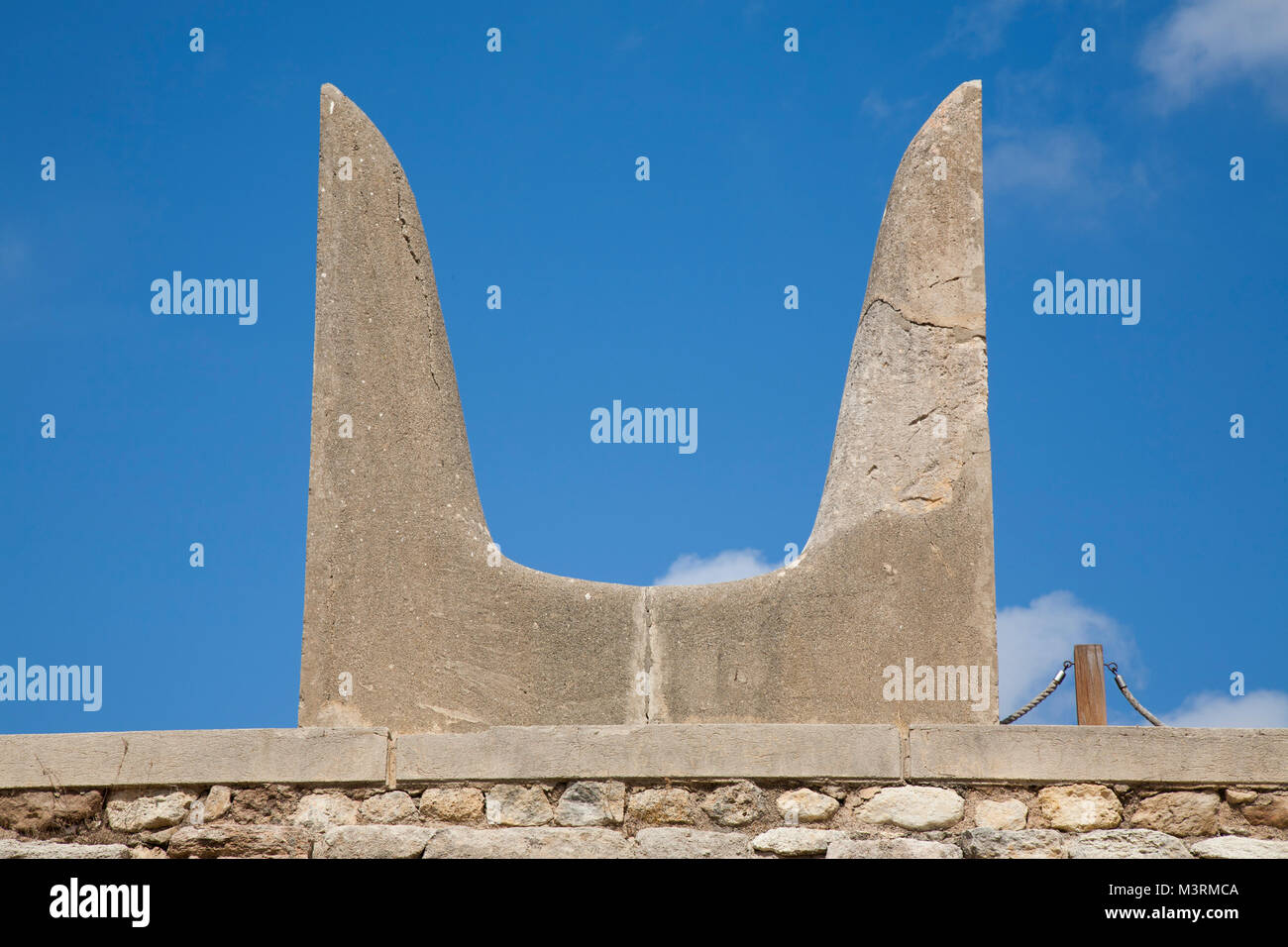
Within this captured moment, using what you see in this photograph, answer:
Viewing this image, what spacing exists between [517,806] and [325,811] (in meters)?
0.68

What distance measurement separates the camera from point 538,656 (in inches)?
194

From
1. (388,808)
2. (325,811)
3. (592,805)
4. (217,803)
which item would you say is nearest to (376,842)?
(388,808)

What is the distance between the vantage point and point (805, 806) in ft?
15.1

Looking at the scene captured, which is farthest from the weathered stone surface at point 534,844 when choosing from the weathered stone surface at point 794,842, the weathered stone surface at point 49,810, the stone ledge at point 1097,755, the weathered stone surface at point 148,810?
the weathered stone surface at point 49,810

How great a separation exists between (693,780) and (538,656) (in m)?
0.74

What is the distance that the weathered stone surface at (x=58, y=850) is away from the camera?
4.72 metres

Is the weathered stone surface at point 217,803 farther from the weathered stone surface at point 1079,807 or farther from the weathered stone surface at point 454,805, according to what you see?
the weathered stone surface at point 1079,807

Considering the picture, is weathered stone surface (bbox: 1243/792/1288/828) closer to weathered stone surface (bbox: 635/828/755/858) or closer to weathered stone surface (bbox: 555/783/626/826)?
weathered stone surface (bbox: 635/828/755/858)

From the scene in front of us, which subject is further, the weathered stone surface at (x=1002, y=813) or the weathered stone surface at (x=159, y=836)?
the weathered stone surface at (x=159, y=836)

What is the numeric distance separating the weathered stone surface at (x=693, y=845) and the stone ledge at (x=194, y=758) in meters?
0.98

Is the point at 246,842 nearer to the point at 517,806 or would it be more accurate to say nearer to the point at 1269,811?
the point at 517,806
